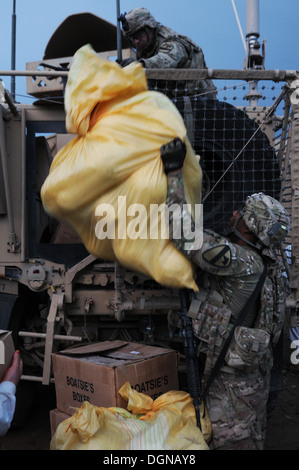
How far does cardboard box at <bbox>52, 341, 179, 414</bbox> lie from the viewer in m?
2.64

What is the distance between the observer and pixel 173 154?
212cm

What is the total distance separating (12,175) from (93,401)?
172 centimetres

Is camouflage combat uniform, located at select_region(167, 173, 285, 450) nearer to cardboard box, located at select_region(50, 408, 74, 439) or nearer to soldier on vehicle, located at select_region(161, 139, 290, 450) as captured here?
soldier on vehicle, located at select_region(161, 139, 290, 450)

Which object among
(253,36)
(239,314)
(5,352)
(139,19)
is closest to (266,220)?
(239,314)

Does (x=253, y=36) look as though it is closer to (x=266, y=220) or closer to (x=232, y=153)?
(x=232, y=153)

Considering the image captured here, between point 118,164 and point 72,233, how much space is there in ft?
5.32

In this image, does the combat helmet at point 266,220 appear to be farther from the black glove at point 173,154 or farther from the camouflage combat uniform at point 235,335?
the black glove at point 173,154

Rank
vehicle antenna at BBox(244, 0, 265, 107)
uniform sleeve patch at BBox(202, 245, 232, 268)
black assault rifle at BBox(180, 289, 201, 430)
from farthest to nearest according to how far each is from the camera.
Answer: vehicle antenna at BBox(244, 0, 265, 107), black assault rifle at BBox(180, 289, 201, 430), uniform sleeve patch at BBox(202, 245, 232, 268)

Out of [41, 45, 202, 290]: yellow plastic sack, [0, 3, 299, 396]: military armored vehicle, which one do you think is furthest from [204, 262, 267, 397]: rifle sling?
[0, 3, 299, 396]: military armored vehicle

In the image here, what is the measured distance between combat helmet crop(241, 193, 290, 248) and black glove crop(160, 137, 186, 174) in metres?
0.57

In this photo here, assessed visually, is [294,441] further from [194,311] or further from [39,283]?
[39,283]

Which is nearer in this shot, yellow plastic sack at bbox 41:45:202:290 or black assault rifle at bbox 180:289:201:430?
yellow plastic sack at bbox 41:45:202:290

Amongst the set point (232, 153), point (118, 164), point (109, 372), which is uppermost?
point (232, 153)

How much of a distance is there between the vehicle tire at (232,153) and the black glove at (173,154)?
1.07 m
